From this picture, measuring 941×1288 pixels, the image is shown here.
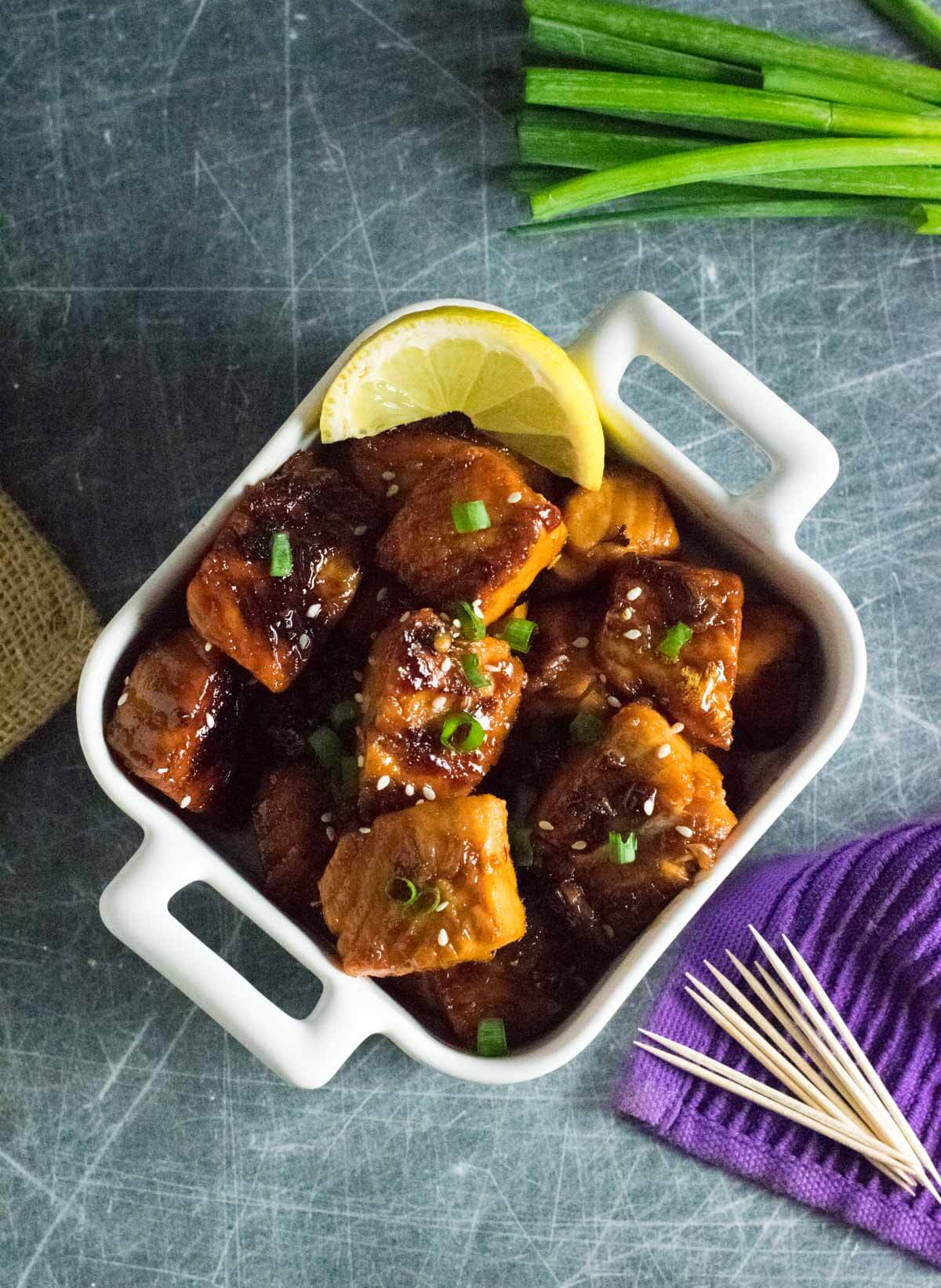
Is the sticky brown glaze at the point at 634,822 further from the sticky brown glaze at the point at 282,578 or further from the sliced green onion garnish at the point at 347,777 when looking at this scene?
the sticky brown glaze at the point at 282,578

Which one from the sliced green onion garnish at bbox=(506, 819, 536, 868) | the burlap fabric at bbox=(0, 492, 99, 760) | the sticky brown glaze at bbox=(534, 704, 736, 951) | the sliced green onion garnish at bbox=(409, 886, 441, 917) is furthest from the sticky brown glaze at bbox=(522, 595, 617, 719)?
the burlap fabric at bbox=(0, 492, 99, 760)

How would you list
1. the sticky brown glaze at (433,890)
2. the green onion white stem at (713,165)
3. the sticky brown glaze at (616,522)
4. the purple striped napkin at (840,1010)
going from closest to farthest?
the sticky brown glaze at (433,890) → the sticky brown glaze at (616,522) → the green onion white stem at (713,165) → the purple striped napkin at (840,1010)

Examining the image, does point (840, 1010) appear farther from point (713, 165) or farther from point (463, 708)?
point (713, 165)

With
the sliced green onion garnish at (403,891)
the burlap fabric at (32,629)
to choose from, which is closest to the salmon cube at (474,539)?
the sliced green onion garnish at (403,891)

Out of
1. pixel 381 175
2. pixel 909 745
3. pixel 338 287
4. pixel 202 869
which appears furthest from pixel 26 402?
pixel 909 745

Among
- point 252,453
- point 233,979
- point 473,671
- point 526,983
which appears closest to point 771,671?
point 473,671

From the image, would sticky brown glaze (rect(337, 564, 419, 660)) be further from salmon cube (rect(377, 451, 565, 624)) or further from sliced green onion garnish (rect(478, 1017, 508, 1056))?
sliced green onion garnish (rect(478, 1017, 508, 1056))
